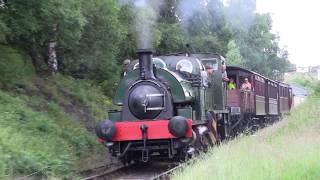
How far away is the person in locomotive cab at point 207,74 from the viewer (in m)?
13.3

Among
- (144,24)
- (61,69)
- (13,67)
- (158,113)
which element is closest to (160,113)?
(158,113)

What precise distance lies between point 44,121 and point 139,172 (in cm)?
288

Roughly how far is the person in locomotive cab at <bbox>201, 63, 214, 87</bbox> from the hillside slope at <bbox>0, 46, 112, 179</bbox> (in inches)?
137

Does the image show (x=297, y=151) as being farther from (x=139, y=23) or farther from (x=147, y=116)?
(x=139, y=23)

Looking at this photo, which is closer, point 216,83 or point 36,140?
point 36,140

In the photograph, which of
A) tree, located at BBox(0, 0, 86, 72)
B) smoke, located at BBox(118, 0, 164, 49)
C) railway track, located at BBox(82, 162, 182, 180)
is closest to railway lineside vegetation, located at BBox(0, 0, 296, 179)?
tree, located at BBox(0, 0, 86, 72)

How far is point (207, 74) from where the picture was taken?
1432cm

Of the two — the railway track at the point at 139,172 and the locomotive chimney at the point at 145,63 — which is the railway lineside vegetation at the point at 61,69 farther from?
the locomotive chimney at the point at 145,63

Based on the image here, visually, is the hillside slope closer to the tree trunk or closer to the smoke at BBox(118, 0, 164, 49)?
the tree trunk

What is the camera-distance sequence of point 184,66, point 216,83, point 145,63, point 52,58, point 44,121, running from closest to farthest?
1. point 145,63
2. point 184,66
3. point 44,121
4. point 216,83
5. point 52,58

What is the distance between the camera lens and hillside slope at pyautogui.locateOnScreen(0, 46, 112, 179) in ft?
35.2

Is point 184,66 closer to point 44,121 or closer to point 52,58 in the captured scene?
point 44,121

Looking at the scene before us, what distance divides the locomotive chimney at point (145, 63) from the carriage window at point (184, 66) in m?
1.11

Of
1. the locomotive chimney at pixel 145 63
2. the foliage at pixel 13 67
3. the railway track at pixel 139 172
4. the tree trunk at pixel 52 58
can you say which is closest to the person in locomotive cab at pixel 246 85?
the tree trunk at pixel 52 58
